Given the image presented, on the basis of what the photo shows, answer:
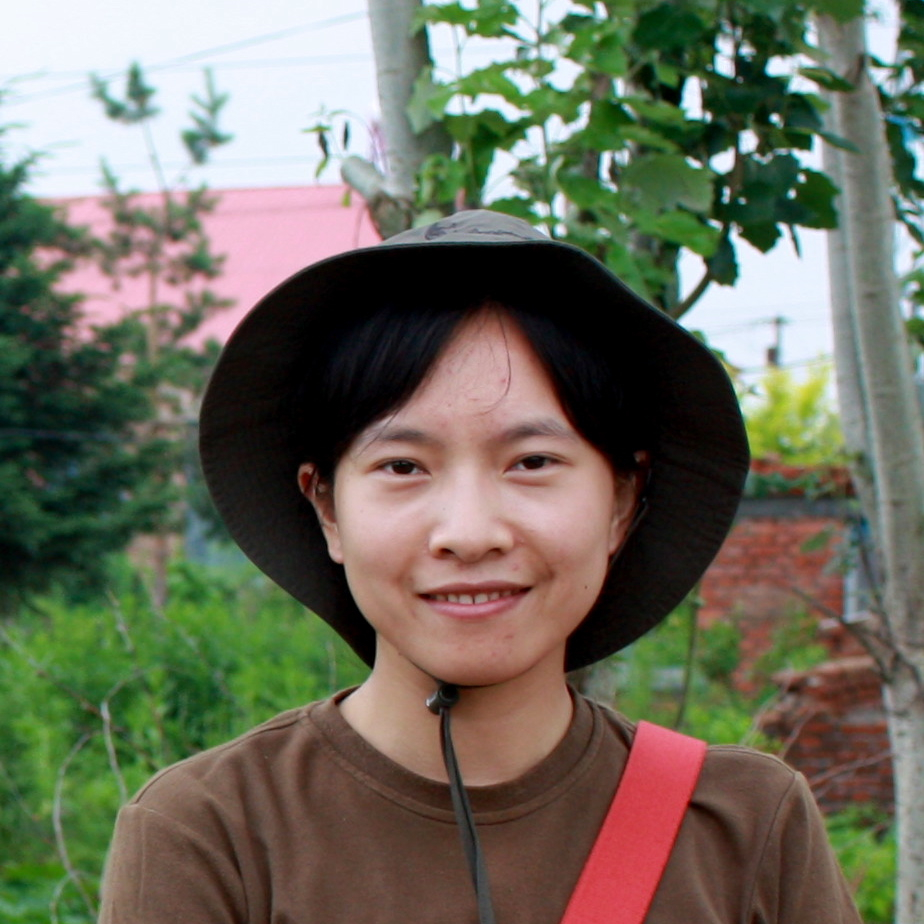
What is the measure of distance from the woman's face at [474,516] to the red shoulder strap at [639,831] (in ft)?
0.66

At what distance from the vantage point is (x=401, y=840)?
4.34ft

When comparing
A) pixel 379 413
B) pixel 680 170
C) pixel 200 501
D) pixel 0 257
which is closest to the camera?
pixel 379 413

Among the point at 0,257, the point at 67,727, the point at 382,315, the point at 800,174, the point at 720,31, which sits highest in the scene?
the point at 0,257

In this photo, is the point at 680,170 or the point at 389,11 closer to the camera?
the point at 680,170

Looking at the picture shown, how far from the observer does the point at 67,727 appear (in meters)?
5.76

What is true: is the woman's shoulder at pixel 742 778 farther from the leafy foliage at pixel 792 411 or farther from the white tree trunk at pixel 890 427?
the leafy foliage at pixel 792 411

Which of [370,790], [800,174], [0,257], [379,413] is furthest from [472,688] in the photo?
[0,257]

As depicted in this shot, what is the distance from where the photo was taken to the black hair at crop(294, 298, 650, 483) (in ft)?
4.38

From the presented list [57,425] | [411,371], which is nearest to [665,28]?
[411,371]

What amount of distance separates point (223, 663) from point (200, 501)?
792cm

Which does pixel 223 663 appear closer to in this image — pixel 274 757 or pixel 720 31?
pixel 720 31

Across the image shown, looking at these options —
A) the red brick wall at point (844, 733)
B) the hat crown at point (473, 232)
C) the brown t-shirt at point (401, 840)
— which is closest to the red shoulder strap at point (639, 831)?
the brown t-shirt at point (401, 840)

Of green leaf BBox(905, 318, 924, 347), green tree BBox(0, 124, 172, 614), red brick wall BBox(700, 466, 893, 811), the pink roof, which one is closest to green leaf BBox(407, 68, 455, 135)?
green leaf BBox(905, 318, 924, 347)

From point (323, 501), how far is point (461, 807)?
0.37 m
